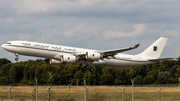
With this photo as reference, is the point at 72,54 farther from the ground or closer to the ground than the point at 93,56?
farther from the ground

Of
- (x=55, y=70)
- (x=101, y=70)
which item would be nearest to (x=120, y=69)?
(x=101, y=70)

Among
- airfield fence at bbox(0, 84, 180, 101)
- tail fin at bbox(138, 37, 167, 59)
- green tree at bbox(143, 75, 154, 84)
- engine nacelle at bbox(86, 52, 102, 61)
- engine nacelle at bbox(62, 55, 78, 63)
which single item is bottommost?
airfield fence at bbox(0, 84, 180, 101)

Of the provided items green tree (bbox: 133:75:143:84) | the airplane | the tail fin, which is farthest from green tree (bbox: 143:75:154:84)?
the airplane

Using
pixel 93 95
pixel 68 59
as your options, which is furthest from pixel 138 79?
pixel 93 95

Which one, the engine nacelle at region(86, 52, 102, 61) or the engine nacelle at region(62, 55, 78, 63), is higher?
the engine nacelle at region(86, 52, 102, 61)

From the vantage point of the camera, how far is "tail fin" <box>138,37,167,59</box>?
2185 inches

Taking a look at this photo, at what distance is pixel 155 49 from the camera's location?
56.3 meters

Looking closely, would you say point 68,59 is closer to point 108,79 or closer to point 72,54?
point 72,54

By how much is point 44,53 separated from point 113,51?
1106cm

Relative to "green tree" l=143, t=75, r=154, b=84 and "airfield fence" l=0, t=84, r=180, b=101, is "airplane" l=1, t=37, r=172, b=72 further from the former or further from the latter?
"green tree" l=143, t=75, r=154, b=84

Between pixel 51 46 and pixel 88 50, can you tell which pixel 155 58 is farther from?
pixel 51 46

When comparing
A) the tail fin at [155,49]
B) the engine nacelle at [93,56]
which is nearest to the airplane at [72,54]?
the engine nacelle at [93,56]

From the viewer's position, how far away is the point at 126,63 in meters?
Answer: 51.3

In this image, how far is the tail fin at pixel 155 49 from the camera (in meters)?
55.5
